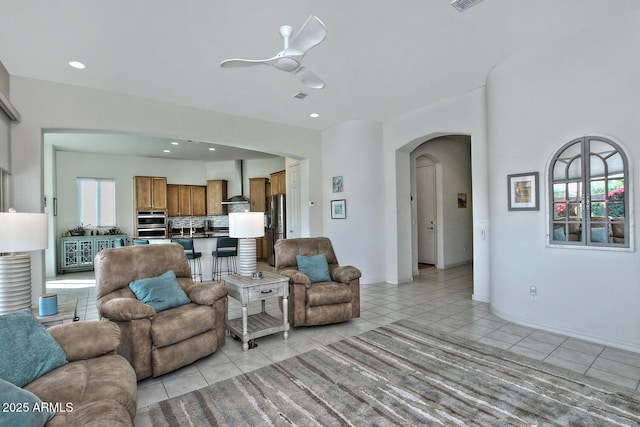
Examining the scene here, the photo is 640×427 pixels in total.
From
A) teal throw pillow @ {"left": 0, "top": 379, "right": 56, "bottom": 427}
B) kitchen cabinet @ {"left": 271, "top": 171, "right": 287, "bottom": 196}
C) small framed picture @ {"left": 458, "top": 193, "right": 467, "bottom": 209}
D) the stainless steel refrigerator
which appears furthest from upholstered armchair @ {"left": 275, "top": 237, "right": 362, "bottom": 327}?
small framed picture @ {"left": 458, "top": 193, "right": 467, "bottom": 209}

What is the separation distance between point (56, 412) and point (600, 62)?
189 inches

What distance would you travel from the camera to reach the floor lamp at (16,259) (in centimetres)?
231

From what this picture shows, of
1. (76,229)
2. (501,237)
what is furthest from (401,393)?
(76,229)

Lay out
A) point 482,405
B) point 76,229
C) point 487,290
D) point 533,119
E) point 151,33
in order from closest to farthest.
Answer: point 482,405 → point 151,33 → point 533,119 → point 487,290 → point 76,229

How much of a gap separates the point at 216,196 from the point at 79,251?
3.57m

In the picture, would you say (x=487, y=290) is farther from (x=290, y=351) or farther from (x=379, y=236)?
(x=290, y=351)

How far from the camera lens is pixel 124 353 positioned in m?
2.44

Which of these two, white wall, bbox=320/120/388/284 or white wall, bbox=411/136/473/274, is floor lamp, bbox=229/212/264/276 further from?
white wall, bbox=411/136/473/274

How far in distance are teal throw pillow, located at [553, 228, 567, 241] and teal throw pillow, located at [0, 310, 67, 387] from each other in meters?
4.35

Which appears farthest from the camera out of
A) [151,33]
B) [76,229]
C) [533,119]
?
[76,229]

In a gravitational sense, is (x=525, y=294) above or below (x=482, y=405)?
above

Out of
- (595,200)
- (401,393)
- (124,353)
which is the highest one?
(595,200)

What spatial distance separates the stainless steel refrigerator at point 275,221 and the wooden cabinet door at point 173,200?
2.74 meters

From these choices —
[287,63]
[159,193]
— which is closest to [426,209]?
[287,63]
